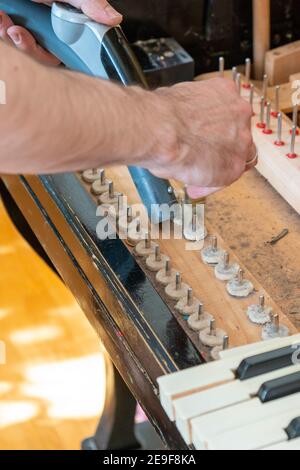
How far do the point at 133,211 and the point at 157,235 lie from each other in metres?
0.07

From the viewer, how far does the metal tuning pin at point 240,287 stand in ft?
5.01

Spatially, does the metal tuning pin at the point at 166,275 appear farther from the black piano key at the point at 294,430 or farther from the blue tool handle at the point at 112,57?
the black piano key at the point at 294,430

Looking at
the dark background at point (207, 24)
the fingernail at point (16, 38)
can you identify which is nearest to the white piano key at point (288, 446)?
the fingernail at point (16, 38)

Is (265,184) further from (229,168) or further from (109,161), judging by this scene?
(109,161)

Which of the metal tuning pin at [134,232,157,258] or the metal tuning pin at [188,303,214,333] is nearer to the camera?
the metal tuning pin at [188,303,214,333]

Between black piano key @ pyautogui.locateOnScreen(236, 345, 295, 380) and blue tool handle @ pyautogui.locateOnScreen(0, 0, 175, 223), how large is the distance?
1.37 ft

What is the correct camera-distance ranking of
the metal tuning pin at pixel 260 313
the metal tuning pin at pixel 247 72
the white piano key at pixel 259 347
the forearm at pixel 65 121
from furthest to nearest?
the metal tuning pin at pixel 247 72 → the metal tuning pin at pixel 260 313 → the white piano key at pixel 259 347 → the forearm at pixel 65 121

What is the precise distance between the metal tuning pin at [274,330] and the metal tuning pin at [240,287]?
8cm

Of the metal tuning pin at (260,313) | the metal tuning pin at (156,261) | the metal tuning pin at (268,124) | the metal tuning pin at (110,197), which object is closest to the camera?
the metal tuning pin at (260,313)

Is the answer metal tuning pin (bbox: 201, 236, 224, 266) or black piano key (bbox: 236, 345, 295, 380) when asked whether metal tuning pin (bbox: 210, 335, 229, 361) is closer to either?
black piano key (bbox: 236, 345, 295, 380)

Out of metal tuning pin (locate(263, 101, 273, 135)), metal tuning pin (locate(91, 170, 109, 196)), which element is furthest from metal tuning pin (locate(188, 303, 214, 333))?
metal tuning pin (locate(263, 101, 273, 135))

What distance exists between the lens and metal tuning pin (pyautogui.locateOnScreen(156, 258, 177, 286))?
1.57 metres

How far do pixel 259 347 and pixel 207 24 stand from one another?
0.94 meters

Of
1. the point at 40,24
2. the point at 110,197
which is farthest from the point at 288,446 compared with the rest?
the point at 40,24
